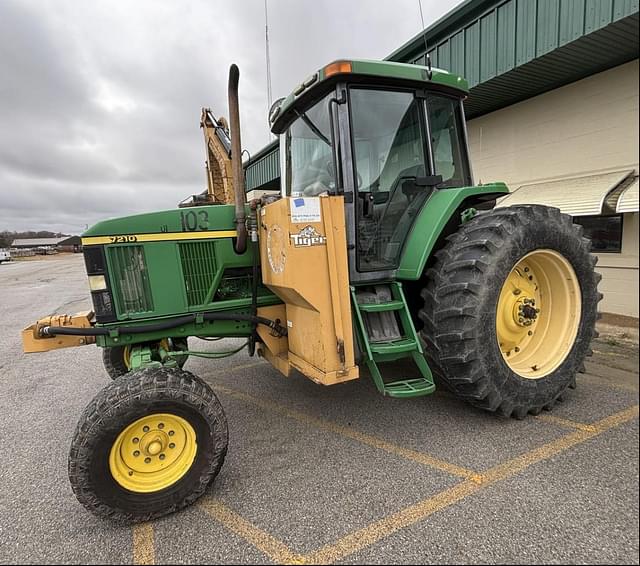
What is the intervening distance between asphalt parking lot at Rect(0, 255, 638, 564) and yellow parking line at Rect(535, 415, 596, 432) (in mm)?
16

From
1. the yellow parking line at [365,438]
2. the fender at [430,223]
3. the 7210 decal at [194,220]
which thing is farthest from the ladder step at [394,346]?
the 7210 decal at [194,220]

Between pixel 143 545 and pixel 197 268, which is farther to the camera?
pixel 197 268

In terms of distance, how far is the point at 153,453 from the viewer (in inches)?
93.6

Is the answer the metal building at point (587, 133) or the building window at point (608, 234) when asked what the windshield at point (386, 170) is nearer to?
the metal building at point (587, 133)

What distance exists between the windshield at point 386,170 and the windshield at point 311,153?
0.69 ft

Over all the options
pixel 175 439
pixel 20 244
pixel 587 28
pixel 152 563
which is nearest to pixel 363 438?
pixel 175 439

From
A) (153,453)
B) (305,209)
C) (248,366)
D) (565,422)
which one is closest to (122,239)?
(305,209)

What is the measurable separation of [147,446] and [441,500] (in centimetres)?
170

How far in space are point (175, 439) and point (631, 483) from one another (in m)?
2.20

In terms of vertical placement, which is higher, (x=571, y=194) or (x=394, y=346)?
(x=571, y=194)

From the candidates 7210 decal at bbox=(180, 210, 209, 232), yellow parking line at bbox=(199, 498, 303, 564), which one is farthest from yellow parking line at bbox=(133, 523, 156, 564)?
7210 decal at bbox=(180, 210, 209, 232)

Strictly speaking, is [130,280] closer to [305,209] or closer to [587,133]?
[305,209]

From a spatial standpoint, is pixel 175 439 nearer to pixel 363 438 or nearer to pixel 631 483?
pixel 363 438

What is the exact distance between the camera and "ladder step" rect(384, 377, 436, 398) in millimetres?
2695
